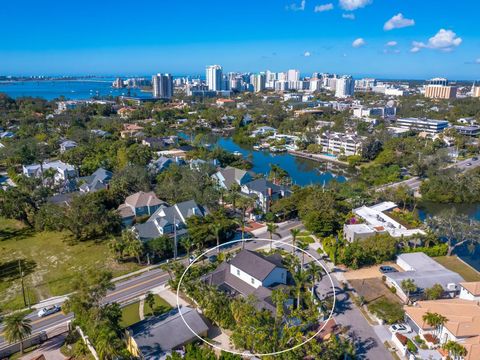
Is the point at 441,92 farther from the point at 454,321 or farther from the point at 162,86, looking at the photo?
the point at 454,321

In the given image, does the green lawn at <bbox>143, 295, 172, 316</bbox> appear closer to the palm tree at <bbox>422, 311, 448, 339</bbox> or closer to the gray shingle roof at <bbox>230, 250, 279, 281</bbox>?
the gray shingle roof at <bbox>230, 250, 279, 281</bbox>

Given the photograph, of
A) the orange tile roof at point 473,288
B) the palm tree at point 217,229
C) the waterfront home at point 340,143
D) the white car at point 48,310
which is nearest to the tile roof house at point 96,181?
the palm tree at point 217,229

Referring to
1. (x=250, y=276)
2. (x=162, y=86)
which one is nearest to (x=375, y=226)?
(x=250, y=276)

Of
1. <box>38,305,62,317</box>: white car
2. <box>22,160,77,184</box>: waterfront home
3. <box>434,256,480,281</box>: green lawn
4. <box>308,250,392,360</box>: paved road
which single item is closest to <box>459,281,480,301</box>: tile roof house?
<box>434,256,480,281</box>: green lawn

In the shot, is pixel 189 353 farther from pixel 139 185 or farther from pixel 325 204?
pixel 139 185

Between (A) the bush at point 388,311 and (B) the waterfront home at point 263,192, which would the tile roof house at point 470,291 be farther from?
(B) the waterfront home at point 263,192

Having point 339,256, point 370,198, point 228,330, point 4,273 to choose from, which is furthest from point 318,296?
point 4,273
